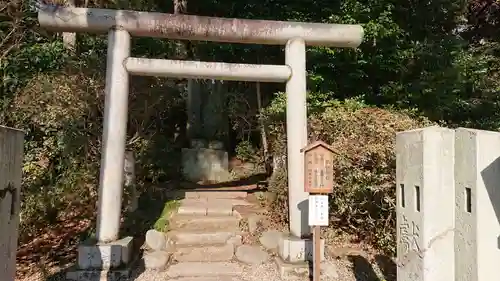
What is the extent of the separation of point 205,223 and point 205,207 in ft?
1.98

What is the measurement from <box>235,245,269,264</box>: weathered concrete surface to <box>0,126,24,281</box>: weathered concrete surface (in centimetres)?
344

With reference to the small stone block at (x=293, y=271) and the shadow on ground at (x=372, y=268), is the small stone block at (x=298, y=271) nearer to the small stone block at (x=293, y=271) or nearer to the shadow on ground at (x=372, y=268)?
the small stone block at (x=293, y=271)

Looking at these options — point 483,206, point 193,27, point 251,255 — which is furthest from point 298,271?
point 193,27

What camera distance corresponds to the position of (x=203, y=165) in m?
11.2

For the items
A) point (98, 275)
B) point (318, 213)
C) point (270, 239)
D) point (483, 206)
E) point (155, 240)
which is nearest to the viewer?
point (483, 206)

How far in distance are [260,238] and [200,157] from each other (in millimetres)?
4779

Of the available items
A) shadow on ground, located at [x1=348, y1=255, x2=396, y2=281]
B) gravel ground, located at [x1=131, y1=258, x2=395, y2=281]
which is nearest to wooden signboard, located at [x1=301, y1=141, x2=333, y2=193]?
gravel ground, located at [x1=131, y1=258, x2=395, y2=281]

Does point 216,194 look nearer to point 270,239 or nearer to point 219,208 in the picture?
point 219,208

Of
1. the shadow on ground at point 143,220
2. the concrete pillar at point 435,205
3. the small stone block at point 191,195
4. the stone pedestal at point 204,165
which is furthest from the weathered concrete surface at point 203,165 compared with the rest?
the concrete pillar at point 435,205

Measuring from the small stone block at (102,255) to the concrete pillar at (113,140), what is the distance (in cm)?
17

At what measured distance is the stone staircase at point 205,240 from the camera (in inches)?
233

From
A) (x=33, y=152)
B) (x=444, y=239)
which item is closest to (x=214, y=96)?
(x=33, y=152)

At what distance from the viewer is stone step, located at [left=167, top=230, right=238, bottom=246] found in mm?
6695

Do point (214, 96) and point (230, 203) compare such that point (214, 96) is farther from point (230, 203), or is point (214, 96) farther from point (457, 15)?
point (457, 15)
